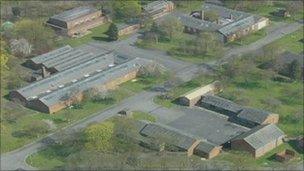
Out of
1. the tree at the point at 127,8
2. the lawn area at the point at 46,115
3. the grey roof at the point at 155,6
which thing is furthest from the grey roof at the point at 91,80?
the grey roof at the point at 155,6

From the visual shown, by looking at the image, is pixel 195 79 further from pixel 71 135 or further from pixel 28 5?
pixel 28 5

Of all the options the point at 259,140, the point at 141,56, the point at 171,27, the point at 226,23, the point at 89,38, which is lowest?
the point at 89,38

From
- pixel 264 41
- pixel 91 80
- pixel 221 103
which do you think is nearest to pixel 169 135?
pixel 221 103

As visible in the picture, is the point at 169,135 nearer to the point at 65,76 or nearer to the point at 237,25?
the point at 65,76

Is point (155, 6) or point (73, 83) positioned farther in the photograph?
point (155, 6)

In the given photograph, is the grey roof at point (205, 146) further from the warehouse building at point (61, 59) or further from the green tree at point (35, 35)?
the green tree at point (35, 35)

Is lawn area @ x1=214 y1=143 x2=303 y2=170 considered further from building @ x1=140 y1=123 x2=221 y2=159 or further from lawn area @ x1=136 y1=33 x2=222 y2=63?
lawn area @ x1=136 y1=33 x2=222 y2=63

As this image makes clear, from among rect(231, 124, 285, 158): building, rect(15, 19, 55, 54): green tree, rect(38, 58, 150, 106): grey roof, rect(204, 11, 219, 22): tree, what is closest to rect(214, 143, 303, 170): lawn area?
rect(231, 124, 285, 158): building
